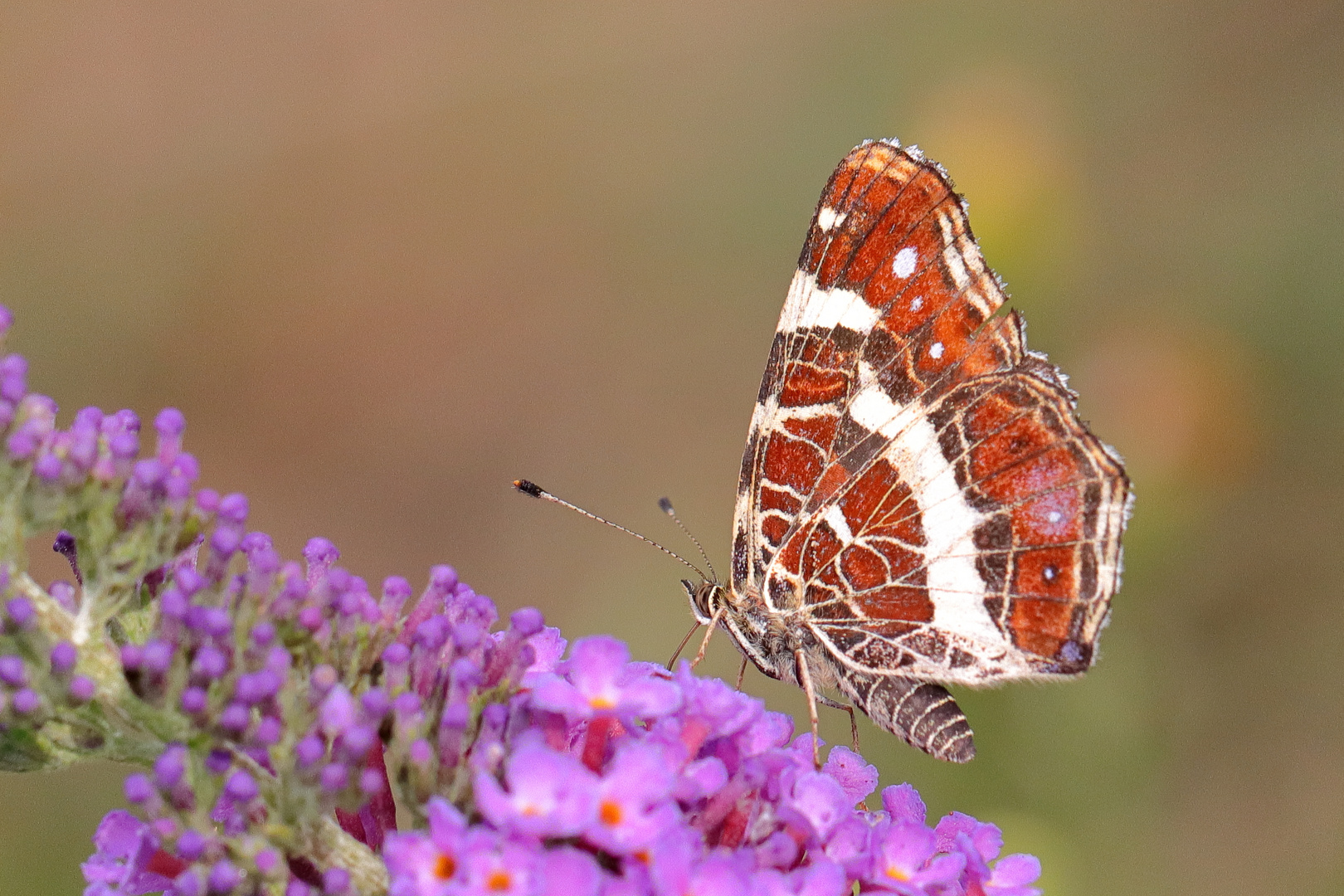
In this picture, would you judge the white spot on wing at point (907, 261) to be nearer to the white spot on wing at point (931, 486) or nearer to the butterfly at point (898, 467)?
the butterfly at point (898, 467)

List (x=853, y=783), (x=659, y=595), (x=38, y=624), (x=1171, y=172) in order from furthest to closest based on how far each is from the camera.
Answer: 1. (x=1171, y=172)
2. (x=659, y=595)
3. (x=853, y=783)
4. (x=38, y=624)

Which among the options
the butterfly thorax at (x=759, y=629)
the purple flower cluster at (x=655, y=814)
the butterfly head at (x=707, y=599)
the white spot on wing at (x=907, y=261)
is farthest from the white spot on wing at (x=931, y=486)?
the purple flower cluster at (x=655, y=814)

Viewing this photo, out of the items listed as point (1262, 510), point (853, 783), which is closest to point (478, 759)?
point (853, 783)

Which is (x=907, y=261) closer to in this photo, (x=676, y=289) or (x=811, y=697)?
(x=811, y=697)

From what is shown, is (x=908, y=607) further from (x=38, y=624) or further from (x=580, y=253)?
(x=580, y=253)

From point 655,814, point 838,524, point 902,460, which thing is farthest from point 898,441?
point 655,814

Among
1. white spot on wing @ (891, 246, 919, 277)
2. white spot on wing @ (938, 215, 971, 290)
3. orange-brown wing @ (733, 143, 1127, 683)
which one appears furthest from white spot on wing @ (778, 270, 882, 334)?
white spot on wing @ (938, 215, 971, 290)
